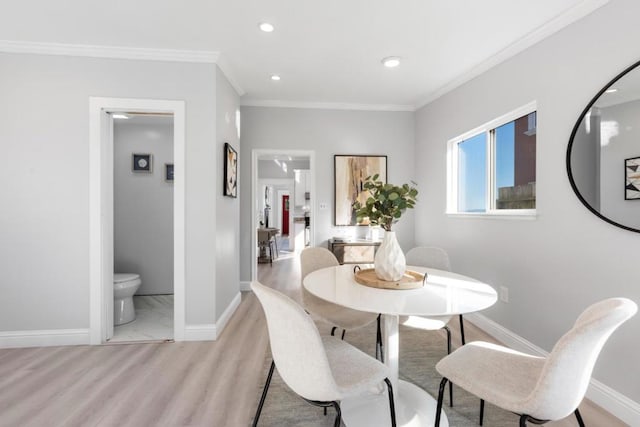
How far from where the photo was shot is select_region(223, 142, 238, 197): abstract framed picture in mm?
2904

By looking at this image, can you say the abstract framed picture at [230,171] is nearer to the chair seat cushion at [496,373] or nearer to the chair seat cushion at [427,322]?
the chair seat cushion at [427,322]

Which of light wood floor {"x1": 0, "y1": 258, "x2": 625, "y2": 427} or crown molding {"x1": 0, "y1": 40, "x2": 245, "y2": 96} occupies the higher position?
crown molding {"x1": 0, "y1": 40, "x2": 245, "y2": 96}

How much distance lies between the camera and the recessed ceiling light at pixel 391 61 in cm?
270

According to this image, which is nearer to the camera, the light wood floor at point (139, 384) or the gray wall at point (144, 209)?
the light wood floor at point (139, 384)

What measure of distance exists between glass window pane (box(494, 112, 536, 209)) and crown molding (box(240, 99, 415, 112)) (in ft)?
5.03

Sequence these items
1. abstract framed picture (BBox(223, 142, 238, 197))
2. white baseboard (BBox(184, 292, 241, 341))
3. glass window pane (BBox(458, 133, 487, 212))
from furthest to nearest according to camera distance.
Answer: glass window pane (BBox(458, 133, 487, 212))
abstract framed picture (BBox(223, 142, 238, 197))
white baseboard (BBox(184, 292, 241, 341))

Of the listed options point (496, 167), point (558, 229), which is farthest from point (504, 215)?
point (496, 167)

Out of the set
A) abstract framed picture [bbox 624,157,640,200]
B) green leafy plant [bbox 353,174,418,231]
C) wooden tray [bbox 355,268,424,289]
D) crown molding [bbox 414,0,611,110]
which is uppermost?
crown molding [bbox 414,0,611,110]

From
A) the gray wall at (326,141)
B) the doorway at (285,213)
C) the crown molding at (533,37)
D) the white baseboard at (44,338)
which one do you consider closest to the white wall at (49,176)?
the white baseboard at (44,338)

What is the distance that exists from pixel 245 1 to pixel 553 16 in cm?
205

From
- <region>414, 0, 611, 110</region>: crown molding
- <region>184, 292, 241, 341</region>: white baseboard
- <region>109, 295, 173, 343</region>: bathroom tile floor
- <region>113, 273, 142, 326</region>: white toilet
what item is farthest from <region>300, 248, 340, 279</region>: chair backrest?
<region>414, 0, 611, 110</region>: crown molding

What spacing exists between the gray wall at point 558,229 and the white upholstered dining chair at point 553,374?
0.84 metres

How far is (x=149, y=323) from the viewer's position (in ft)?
9.70

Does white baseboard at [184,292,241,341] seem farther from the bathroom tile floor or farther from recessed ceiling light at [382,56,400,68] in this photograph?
recessed ceiling light at [382,56,400,68]
